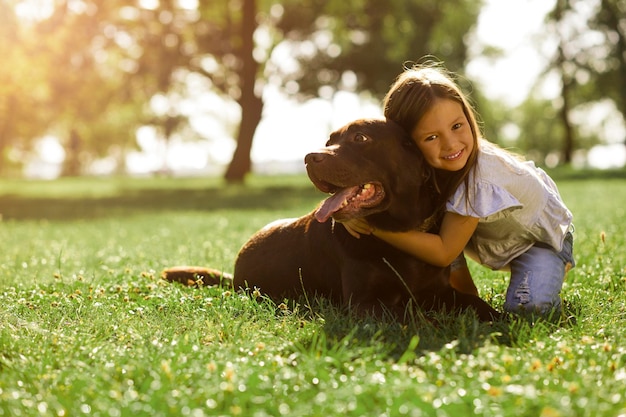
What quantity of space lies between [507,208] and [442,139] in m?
0.59

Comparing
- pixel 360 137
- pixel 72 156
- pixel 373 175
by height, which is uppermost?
pixel 360 137

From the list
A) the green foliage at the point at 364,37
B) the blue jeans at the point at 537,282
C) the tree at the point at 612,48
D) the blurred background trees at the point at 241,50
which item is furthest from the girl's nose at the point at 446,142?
the tree at the point at 612,48

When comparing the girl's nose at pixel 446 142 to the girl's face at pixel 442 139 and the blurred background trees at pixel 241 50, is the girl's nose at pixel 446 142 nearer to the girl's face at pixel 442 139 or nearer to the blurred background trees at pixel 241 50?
the girl's face at pixel 442 139

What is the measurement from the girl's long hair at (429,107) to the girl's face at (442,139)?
0.13 ft

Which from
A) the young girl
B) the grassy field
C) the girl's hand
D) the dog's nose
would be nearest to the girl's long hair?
the young girl

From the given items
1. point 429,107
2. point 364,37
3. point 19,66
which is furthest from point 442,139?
point 364,37

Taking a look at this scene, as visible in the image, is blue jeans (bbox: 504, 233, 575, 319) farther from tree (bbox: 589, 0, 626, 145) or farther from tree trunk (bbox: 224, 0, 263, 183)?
tree (bbox: 589, 0, 626, 145)

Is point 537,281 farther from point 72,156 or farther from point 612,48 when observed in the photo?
point 72,156

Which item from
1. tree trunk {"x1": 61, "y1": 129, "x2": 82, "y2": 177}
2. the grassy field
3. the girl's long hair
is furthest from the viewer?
tree trunk {"x1": 61, "y1": 129, "x2": 82, "y2": 177}

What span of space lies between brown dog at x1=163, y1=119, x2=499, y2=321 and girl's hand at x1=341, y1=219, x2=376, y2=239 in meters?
0.05

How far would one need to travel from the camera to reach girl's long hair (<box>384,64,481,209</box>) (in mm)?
3947

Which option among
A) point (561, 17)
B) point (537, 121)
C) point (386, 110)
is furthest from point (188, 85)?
point (537, 121)

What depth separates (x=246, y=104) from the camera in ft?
77.7

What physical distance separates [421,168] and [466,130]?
38 cm
